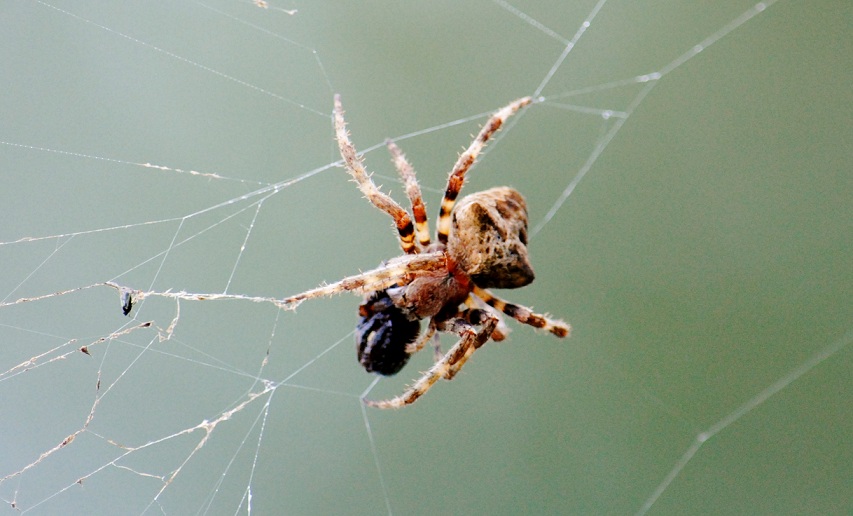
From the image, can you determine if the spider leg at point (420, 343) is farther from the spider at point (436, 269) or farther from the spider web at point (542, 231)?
the spider web at point (542, 231)

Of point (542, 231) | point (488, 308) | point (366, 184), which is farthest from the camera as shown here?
point (542, 231)

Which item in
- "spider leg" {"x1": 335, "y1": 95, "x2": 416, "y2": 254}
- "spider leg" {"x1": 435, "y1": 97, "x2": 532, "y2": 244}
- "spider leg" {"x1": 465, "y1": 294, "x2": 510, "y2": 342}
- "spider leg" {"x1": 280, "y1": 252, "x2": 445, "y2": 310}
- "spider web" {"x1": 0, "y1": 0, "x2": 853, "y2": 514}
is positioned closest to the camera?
"spider leg" {"x1": 280, "y1": 252, "x2": 445, "y2": 310}

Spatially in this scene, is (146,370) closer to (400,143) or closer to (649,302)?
(400,143)

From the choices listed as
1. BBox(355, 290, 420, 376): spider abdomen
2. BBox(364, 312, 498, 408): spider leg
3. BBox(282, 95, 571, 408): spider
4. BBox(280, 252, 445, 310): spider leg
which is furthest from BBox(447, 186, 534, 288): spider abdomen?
BBox(355, 290, 420, 376): spider abdomen

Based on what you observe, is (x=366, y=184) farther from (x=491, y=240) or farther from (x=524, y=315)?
(x=524, y=315)

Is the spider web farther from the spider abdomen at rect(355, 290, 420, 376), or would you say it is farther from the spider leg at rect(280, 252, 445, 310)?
the spider leg at rect(280, 252, 445, 310)

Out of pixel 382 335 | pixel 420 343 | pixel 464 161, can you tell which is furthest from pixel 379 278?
pixel 464 161

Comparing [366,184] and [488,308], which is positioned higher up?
[366,184]
